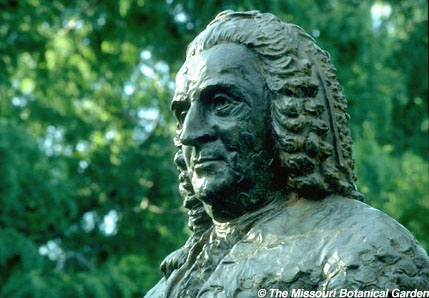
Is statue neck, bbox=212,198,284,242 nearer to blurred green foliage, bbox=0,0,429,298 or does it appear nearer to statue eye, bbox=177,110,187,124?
statue eye, bbox=177,110,187,124

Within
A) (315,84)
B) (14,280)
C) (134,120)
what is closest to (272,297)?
(315,84)

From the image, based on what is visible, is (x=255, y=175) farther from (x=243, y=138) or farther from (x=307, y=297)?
(x=307, y=297)

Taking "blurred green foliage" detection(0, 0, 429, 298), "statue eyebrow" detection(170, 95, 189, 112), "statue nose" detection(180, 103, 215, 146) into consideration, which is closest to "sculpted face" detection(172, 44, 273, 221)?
"statue nose" detection(180, 103, 215, 146)

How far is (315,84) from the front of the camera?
19.0ft

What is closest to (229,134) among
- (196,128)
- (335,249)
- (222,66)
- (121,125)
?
(196,128)

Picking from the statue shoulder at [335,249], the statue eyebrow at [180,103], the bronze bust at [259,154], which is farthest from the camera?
the statue eyebrow at [180,103]

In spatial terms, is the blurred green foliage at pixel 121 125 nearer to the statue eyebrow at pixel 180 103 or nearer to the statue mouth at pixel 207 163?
the statue eyebrow at pixel 180 103

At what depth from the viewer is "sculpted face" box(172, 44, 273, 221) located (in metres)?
5.80

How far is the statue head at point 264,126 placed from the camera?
5.73 m

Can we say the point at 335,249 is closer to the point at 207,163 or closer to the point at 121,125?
the point at 207,163

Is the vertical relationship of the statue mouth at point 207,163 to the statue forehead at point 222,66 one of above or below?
below

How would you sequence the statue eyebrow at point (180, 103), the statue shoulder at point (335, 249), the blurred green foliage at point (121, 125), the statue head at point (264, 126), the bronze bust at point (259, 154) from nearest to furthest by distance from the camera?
the statue shoulder at point (335, 249) → the bronze bust at point (259, 154) → the statue head at point (264, 126) → the statue eyebrow at point (180, 103) → the blurred green foliage at point (121, 125)

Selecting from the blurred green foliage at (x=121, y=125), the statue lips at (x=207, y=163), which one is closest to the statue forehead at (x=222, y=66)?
the statue lips at (x=207, y=163)

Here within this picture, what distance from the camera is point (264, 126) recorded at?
582 centimetres
